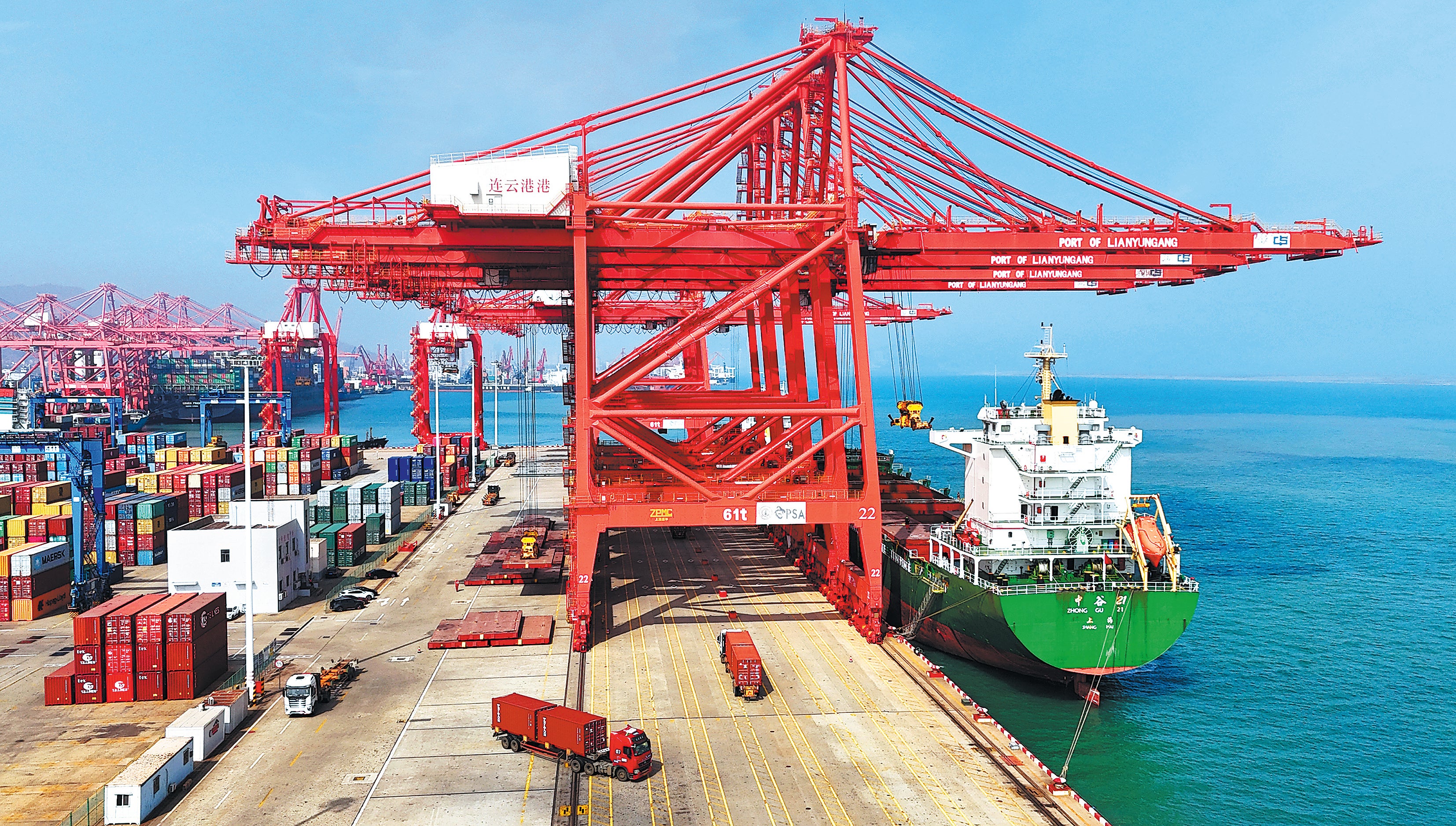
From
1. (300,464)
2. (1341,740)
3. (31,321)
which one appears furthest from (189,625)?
(31,321)

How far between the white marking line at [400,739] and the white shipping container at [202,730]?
4.10 m

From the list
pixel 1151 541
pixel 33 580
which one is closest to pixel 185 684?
pixel 33 580

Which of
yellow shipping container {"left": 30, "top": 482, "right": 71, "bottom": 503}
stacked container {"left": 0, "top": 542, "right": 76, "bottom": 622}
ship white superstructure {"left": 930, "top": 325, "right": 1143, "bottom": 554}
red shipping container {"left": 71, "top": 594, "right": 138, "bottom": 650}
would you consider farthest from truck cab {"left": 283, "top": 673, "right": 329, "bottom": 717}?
yellow shipping container {"left": 30, "top": 482, "right": 71, "bottom": 503}

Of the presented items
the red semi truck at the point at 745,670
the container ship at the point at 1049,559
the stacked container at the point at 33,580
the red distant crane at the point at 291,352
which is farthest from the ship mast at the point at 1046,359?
the red distant crane at the point at 291,352

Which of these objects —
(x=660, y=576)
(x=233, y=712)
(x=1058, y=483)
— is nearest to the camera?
(x=233, y=712)

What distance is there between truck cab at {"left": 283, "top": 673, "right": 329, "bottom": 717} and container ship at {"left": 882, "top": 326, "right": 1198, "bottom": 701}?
19767 millimetres

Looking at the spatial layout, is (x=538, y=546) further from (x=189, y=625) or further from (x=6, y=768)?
(x=6, y=768)

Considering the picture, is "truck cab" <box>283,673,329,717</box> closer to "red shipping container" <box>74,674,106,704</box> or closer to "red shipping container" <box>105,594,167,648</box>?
"red shipping container" <box>105,594,167,648</box>

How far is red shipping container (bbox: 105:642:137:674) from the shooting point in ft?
83.8

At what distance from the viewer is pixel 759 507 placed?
3078 cm

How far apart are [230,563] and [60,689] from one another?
10.1 m

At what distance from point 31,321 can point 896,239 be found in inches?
6625

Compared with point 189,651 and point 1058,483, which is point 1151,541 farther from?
point 189,651

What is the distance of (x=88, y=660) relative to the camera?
25344 millimetres
